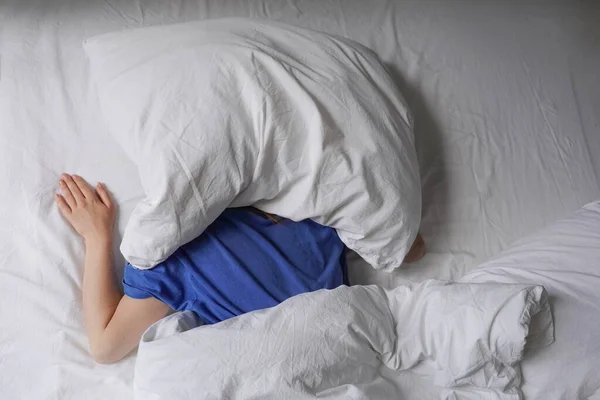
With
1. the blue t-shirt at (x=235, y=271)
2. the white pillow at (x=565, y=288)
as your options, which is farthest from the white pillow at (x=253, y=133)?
the white pillow at (x=565, y=288)

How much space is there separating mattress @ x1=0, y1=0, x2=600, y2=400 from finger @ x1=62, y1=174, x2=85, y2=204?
0.08 ft

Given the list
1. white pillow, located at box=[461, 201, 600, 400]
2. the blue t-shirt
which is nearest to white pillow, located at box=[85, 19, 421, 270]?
the blue t-shirt

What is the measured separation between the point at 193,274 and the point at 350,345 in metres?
0.26

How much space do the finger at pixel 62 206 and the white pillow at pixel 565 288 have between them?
2.08ft

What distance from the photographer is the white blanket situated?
2.58 ft

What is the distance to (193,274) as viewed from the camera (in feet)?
2.99

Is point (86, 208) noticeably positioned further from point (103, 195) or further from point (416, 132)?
point (416, 132)

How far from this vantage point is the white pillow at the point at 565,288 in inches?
34.2

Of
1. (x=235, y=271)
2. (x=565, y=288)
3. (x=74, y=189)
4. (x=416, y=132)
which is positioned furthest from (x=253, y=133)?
(x=565, y=288)

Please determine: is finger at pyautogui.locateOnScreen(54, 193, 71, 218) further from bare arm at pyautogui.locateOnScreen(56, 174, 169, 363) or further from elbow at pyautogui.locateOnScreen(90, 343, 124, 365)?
elbow at pyautogui.locateOnScreen(90, 343, 124, 365)

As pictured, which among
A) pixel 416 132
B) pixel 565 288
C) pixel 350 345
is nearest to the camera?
pixel 350 345

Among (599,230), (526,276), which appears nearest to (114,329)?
(526,276)

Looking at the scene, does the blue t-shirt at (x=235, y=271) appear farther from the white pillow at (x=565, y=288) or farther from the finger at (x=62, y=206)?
the white pillow at (x=565, y=288)

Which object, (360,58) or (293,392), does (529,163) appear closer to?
(360,58)
